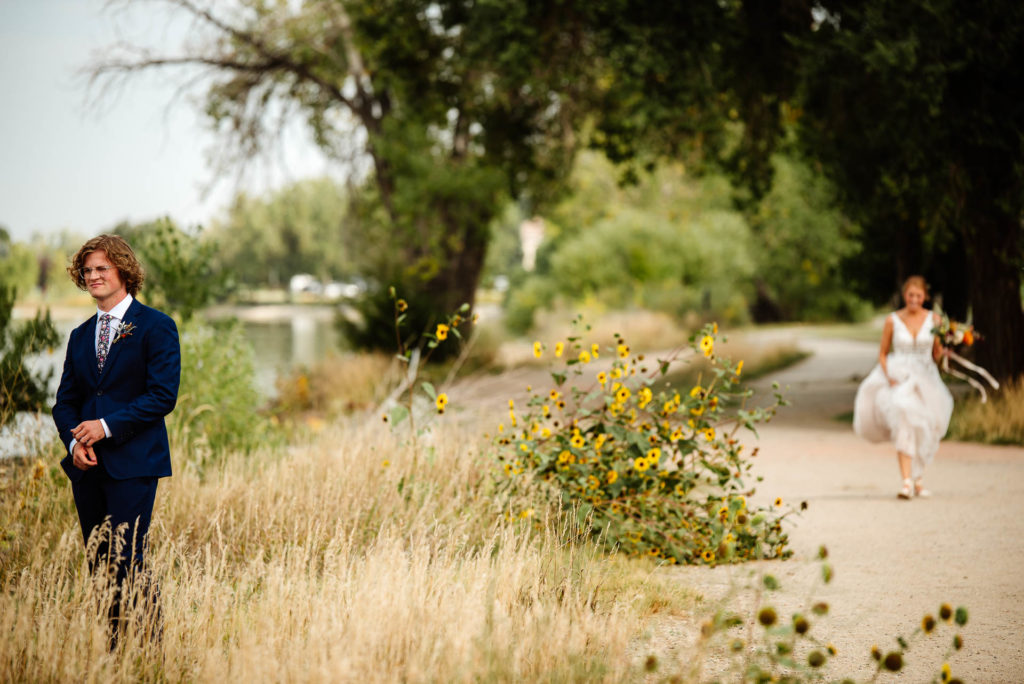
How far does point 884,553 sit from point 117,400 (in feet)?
15.8

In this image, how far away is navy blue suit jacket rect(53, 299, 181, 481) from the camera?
3.64 m

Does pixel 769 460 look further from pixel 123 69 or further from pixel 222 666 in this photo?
pixel 123 69

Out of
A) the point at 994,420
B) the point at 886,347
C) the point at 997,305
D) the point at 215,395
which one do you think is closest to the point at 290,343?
the point at 997,305

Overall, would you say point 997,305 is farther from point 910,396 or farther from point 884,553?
point 884,553

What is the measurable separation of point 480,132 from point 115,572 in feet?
49.9

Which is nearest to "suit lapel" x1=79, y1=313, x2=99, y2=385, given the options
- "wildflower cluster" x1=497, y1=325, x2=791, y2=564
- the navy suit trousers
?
the navy suit trousers

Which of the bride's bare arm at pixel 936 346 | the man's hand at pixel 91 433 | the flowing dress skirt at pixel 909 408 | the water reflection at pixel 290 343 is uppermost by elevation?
the bride's bare arm at pixel 936 346

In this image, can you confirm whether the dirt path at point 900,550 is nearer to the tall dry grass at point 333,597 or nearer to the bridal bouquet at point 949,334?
the tall dry grass at point 333,597

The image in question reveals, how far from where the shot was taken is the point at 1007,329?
11609 mm

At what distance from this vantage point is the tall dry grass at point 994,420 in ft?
34.0

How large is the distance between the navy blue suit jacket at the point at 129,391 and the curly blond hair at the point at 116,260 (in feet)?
0.42

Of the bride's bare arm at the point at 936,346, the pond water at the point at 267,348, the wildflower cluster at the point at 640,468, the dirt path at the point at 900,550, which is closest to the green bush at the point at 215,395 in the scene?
the pond water at the point at 267,348

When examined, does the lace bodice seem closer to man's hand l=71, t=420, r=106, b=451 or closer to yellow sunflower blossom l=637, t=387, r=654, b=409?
yellow sunflower blossom l=637, t=387, r=654, b=409

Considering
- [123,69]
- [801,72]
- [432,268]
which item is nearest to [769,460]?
[801,72]
